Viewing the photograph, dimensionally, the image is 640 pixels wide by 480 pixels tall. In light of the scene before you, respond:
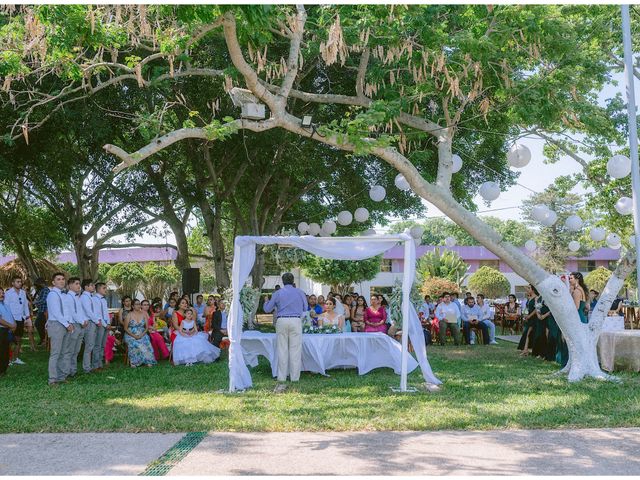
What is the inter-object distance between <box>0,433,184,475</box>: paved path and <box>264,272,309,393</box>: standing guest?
3756 millimetres

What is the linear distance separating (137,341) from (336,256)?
15.5 ft

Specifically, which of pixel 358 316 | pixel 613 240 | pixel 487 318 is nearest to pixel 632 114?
pixel 358 316


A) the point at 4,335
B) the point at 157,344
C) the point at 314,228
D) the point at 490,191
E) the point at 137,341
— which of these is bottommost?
the point at 157,344

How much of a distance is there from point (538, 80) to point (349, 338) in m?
5.44

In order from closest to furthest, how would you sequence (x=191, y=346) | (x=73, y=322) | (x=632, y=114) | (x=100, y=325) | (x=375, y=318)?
1. (x=632, y=114)
2. (x=73, y=322)
3. (x=100, y=325)
4. (x=191, y=346)
5. (x=375, y=318)

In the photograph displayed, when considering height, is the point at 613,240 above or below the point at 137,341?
above

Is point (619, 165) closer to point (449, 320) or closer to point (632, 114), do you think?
point (632, 114)

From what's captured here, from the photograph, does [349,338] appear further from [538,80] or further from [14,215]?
[14,215]

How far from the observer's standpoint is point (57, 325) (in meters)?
10.2

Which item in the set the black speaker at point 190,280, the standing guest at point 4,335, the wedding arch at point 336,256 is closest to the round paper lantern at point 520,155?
the wedding arch at point 336,256

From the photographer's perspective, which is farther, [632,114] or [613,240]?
[613,240]

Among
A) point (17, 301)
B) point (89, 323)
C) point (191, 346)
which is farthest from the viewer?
point (17, 301)

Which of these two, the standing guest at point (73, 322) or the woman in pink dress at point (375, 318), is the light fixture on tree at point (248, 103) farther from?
the woman in pink dress at point (375, 318)

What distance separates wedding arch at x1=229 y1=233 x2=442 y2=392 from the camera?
9586 mm
